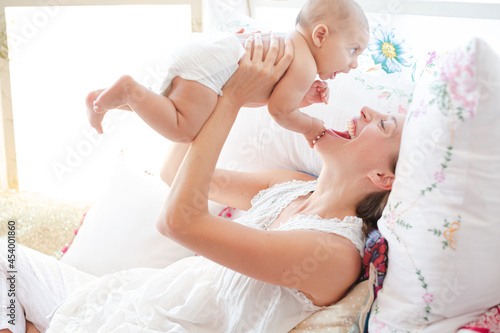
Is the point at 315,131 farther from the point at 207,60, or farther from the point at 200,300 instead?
the point at 200,300

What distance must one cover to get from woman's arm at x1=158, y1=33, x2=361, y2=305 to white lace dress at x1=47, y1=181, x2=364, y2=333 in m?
0.07

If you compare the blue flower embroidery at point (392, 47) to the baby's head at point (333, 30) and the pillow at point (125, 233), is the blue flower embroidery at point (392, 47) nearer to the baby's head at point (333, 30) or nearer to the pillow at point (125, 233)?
the baby's head at point (333, 30)

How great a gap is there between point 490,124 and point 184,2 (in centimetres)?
182

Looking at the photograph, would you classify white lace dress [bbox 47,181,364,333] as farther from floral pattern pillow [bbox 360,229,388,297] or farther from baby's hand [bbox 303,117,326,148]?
baby's hand [bbox 303,117,326,148]

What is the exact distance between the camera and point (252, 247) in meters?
1.15

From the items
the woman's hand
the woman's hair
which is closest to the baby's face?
the woman's hand

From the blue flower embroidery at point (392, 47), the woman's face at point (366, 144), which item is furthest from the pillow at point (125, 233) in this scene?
the blue flower embroidery at point (392, 47)

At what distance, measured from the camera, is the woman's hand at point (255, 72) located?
123 cm

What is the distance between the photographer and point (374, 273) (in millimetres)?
1227

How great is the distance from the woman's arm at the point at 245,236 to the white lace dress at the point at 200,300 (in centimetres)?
7

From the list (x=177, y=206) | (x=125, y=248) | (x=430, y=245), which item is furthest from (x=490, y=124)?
(x=125, y=248)

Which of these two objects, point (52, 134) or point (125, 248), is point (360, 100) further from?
point (52, 134)

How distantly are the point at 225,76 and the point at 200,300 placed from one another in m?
0.61

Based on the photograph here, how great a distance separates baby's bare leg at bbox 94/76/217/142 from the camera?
1102mm
